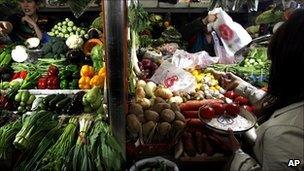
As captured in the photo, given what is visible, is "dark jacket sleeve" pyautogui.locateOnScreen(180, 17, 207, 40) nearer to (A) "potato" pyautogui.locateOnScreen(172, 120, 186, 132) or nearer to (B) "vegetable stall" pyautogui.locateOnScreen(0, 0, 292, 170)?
(B) "vegetable stall" pyautogui.locateOnScreen(0, 0, 292, 170)

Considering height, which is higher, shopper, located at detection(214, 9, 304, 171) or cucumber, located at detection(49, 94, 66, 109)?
shopper, located at detection(214, 9, 304, 171)

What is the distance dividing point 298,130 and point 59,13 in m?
7.40

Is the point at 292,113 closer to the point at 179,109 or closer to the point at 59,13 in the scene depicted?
the point at 179,109

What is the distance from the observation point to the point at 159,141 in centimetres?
328

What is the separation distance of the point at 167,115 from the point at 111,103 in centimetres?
80

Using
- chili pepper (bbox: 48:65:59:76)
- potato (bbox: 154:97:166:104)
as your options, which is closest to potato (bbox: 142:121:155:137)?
potato (bbox: 154:97:166:104)

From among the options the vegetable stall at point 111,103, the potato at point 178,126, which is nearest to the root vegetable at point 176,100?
the vegetable stall at point 111,103

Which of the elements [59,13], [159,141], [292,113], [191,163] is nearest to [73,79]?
[159,141]

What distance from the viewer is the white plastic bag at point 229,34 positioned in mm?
5309

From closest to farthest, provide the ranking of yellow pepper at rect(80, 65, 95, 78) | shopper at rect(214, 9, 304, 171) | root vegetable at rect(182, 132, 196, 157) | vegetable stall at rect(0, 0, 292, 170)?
1. shopper at rect(214, 9, 304, 171)
2. vegetable stall at rect(0, 0, 292, 170)
3. root vegetable at rect(182, 132, 196, 157)
4. yellow pepper at rect(80, 65, 95, 78)

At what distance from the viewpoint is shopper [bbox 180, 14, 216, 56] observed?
608 centimetres

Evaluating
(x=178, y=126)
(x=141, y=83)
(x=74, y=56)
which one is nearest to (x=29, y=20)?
(x=74, y=56)

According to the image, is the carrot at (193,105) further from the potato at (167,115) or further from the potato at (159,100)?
the potato at (167,115)

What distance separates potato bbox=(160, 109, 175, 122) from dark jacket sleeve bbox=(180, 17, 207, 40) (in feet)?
10.4
